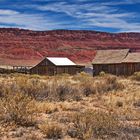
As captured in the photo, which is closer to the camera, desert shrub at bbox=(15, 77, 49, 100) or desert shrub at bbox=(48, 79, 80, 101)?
desert shrub at bbox=(15, 77, 49, 100)

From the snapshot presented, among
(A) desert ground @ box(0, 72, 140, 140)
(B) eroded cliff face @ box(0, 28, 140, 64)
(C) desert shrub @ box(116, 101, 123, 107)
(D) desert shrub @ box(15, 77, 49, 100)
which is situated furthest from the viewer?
(B) eroded cliff face @ box(0, 28, 140, 64)

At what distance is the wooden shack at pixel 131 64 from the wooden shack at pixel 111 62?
395 millimetres

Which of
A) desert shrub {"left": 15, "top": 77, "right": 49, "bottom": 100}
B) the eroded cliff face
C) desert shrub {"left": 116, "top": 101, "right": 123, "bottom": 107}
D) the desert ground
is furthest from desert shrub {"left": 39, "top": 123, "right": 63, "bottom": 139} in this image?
the eroded cliff face

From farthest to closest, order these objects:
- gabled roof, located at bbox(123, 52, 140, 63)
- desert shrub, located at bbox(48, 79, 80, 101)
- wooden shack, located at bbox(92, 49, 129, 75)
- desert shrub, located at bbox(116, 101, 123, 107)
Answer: wooden shack, located at bbox(92, 49, 129, 75) < gabled roof, located at bbox(123, 52, 140, 63) < desert shrub, located at bbox(48, 79, 80, 101) < desert shrub, located at bbox(116, 101, 123, 107)

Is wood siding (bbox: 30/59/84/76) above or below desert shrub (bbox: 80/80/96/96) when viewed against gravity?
below

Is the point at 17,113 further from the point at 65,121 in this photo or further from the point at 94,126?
the point at 94,126

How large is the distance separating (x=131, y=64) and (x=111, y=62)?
96.8 inches

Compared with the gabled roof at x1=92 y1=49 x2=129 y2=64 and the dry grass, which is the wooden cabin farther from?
the dry grass

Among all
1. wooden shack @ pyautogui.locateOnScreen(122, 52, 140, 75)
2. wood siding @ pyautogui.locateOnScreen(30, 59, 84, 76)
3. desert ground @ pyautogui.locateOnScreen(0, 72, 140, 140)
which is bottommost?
wood siding @ pyautogui.locateOnScreen(30, 59, 84, 76)

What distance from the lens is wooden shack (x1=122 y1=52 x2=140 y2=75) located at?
4778 cm

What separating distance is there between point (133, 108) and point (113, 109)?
918 mm

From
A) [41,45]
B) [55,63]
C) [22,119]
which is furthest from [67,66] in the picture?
[41,45]

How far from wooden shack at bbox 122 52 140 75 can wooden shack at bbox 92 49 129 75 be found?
0.39 meters

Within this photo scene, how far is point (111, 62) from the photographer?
49375mm
